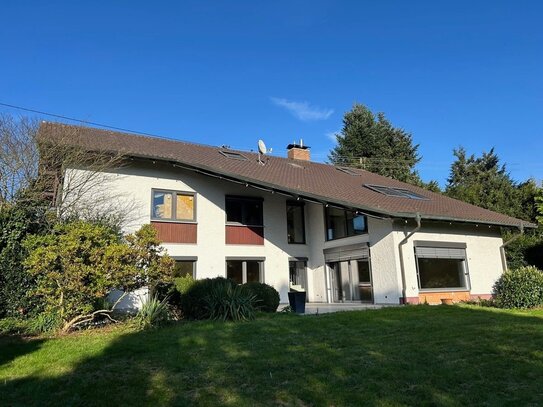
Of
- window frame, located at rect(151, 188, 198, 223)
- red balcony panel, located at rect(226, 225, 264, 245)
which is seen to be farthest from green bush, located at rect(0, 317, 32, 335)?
red balcony panel, located at rect(226, 225, 264, 245)

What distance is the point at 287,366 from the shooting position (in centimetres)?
566

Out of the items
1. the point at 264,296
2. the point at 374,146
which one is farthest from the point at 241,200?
the point at 374,146

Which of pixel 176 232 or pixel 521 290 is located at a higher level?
pixel 176 232

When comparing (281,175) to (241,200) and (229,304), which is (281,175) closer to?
(241,200)

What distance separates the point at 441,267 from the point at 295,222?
6.36m

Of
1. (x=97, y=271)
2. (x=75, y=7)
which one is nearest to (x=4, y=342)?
(x=97, y=271)

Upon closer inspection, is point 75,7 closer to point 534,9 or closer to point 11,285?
point 11,285

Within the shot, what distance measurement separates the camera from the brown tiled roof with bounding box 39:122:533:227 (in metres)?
13.8

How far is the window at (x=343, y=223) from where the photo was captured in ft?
52.1

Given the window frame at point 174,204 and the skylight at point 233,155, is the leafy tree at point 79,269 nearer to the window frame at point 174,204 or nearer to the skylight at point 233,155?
the window frame at point 174,204

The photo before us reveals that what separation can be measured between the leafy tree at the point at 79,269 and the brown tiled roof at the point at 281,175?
432 centimetres

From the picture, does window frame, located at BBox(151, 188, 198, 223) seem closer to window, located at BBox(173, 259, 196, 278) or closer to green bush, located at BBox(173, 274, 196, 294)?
window, located at BBox(173, 259, 196, 278)

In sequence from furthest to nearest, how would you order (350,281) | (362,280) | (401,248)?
(350,281) < (362,280) < (401,248)

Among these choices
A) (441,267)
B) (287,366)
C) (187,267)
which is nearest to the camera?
(287,366)
